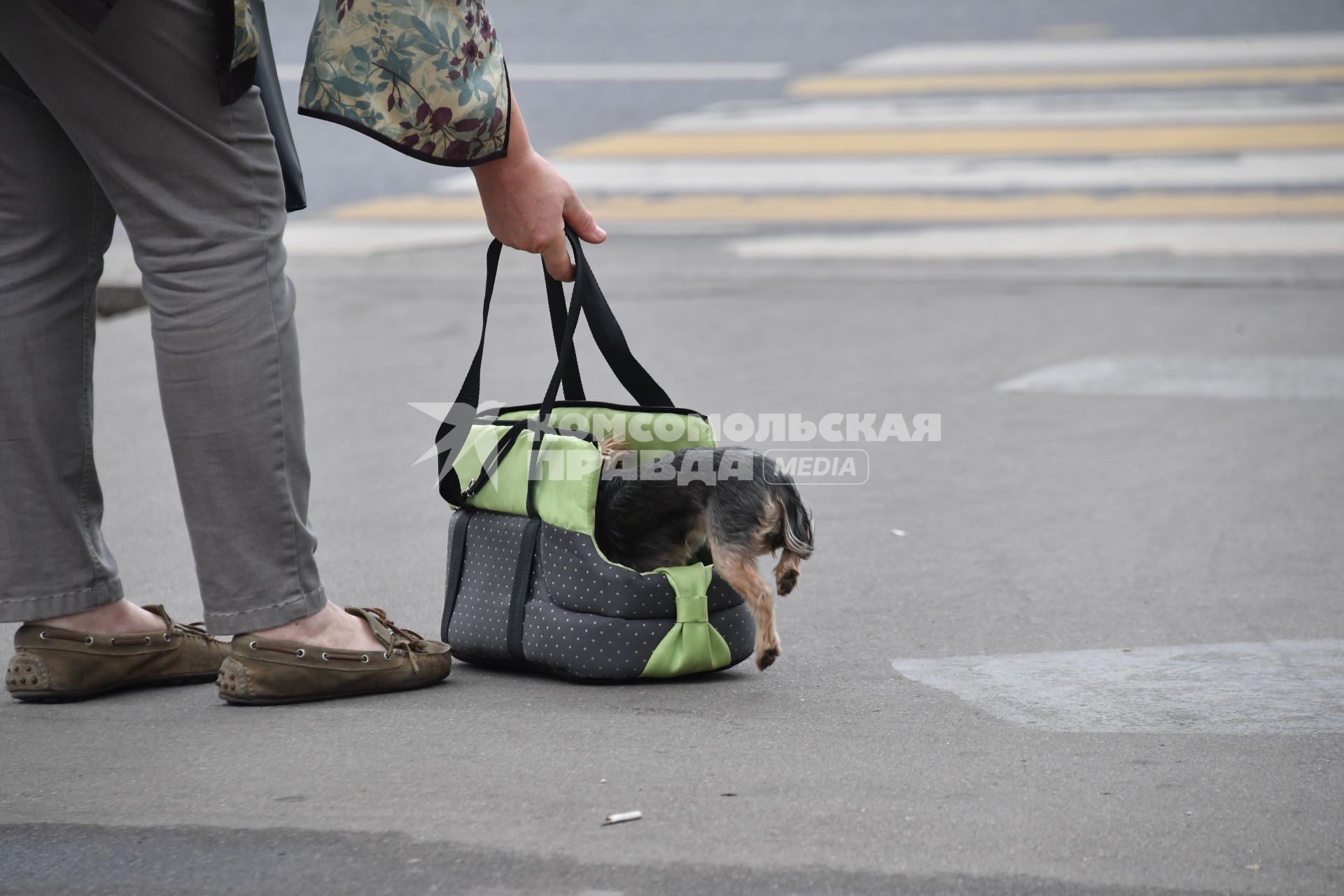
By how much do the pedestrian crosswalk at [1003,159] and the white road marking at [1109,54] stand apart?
5cm

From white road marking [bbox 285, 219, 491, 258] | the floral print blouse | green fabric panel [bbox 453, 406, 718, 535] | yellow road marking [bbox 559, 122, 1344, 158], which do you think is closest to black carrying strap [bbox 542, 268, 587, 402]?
green fabric panel [bbox 453, 406, 718, 535]

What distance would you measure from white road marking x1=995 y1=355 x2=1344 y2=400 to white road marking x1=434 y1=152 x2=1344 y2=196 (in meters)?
3.63

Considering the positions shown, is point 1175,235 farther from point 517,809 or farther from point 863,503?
point 517,809

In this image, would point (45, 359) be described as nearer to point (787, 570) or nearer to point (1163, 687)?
point (787, 570)

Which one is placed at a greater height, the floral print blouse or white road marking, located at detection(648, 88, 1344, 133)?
white road marking, located at detection(648, 88, 1344, 133)

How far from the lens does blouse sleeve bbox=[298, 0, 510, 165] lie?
2.65 metres

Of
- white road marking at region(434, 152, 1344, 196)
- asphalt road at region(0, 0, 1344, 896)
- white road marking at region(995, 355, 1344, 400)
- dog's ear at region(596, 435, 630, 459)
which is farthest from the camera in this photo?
white road marking at region(434, 152, 1344, 196)

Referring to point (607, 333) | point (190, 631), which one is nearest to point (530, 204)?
point (607, 333)

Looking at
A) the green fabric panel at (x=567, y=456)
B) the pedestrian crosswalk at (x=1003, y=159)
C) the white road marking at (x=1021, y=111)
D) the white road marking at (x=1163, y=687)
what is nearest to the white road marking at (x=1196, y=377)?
the pedestrian crosswalk at (x=1003, y=159)

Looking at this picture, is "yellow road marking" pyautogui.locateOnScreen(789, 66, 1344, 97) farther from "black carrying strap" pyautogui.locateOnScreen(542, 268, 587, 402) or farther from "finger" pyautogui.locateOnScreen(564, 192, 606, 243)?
"finger" pyautogui.locateOnScreen(564, 192, 606, 243)

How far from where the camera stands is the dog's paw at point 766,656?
9.37ft

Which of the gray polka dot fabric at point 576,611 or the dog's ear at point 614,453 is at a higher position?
the dog's ear at point 614,453

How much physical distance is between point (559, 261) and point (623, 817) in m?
1.11

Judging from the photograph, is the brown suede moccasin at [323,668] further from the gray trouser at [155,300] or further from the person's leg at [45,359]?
the person's leg at [45,359]
